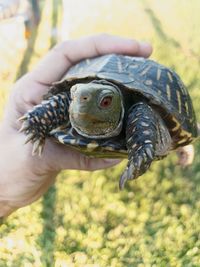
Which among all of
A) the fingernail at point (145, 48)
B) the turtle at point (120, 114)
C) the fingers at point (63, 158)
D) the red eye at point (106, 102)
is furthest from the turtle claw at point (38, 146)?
the fingernail at point (145, 48)

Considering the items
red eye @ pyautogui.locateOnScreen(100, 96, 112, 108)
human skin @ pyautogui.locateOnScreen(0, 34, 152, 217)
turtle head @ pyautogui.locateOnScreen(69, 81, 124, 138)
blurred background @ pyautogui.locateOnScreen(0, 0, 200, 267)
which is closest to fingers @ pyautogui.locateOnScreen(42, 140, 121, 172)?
human skin @ pyautogui.locateOnScreen(0, 34, 152, 217)

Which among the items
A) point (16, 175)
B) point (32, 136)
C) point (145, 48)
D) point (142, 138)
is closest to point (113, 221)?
point (16, 175)

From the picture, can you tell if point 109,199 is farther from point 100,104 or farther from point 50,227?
point 100,104

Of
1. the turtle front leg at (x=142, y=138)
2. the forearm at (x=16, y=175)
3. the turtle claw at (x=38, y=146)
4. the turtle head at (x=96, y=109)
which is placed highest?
the turtle head at (x=96, y=109)

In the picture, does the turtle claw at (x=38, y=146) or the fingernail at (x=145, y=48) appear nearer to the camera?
the turtle claw at (x=38, y=146)

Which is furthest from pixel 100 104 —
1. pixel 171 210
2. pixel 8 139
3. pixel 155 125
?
pixel 171 210

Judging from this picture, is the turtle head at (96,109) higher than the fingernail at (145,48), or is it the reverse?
the turtle head at (96,109)

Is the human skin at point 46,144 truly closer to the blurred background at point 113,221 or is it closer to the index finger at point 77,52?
the index finger at point 77,52
